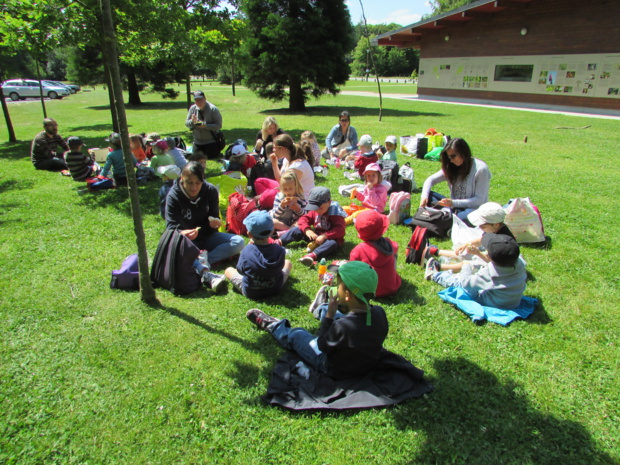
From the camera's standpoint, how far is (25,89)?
33750 mm

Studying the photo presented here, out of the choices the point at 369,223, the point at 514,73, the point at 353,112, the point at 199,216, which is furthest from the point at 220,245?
the point at 514,73

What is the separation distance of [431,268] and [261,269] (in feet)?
7.07

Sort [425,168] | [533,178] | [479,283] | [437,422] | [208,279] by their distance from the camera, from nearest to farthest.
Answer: [437,422]
[479,283]
[208,279]
[533,178]
[425,168]

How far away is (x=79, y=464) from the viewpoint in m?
2.56

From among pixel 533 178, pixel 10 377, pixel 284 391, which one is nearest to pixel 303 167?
pixel 284 391

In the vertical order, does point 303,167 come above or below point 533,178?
above

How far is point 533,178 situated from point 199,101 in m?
8.19

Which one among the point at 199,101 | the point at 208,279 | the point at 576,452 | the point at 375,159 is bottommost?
the point at 576,452

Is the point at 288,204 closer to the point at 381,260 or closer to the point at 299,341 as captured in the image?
the point at 381,260

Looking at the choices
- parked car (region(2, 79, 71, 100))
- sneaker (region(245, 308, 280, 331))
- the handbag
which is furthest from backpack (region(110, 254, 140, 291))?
parked car (region(2, 79, 71, 100))

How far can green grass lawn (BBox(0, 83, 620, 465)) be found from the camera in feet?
8.84

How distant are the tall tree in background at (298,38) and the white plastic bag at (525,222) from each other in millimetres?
17192

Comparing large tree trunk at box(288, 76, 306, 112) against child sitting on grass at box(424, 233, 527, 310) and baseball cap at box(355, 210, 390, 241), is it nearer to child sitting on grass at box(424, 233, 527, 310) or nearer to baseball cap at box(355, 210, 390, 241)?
baseball cap at box(355, 210, 390, 241)

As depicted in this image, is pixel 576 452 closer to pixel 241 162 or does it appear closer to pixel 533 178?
pixel 241 162
